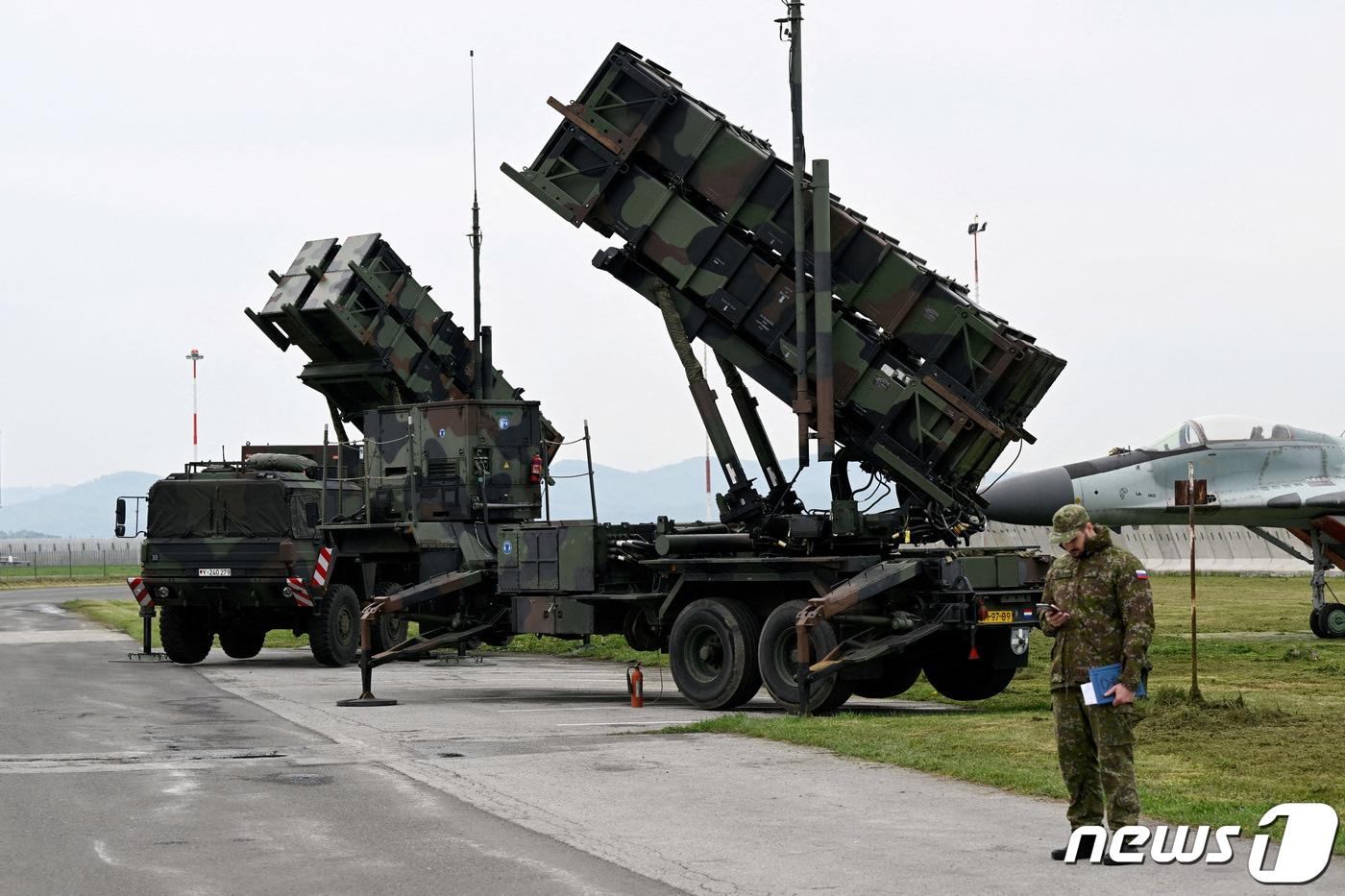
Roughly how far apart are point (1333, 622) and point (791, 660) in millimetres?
11638

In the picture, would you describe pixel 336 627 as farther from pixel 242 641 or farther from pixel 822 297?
pixel 822 297

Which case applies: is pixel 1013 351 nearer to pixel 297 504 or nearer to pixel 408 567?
pixel 408 567

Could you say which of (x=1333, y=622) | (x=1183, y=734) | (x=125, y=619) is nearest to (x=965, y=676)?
(x=1183, y=734)

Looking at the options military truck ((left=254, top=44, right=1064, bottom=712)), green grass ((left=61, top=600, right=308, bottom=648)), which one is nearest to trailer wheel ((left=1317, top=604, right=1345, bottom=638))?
military truck ((left=254, top=44, right=1064, bottom=712))

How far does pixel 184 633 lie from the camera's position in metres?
24.2

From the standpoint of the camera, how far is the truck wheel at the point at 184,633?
78.7 feet

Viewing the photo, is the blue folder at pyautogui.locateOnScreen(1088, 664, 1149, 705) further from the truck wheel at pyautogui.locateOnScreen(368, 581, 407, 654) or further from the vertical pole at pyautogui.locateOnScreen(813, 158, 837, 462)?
the truck wheel at pyautogui.locateOnScreen(368, 581, 407, 654)

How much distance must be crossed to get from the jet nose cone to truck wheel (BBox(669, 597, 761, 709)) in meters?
9.00

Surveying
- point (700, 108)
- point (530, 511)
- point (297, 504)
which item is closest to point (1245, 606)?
point (530, 511)

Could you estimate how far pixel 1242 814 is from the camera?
901 centimetres

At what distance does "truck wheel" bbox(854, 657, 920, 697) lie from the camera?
16141 millimetres

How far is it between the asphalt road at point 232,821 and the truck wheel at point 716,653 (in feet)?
12.0

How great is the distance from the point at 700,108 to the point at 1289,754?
7828 mm

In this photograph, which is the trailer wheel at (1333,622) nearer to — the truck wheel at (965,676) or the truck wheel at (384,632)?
the truck wheel at (965,676)
